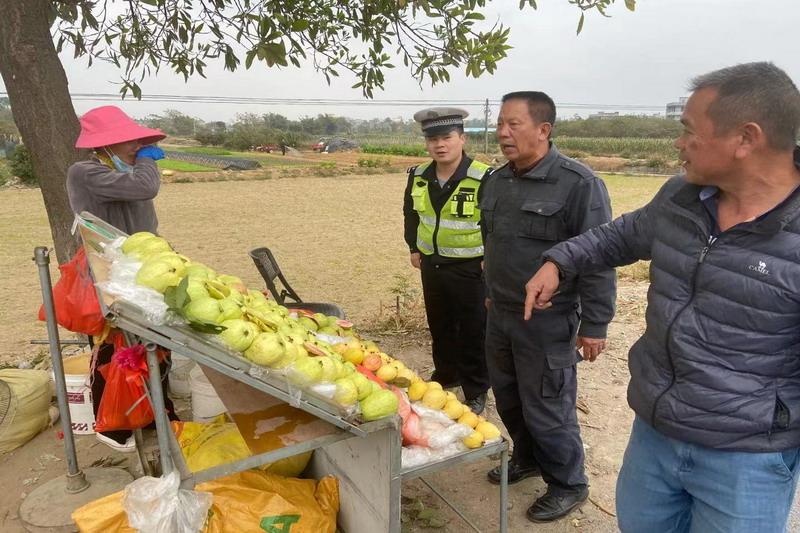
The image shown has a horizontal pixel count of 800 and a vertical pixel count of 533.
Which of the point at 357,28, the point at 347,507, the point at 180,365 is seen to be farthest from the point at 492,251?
the point at 357,28

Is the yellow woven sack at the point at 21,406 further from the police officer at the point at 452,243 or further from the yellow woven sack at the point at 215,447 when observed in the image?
the police officer at the point at 452,243

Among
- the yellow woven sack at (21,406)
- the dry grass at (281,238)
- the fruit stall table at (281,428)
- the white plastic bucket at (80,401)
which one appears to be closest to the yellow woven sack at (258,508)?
the fruit stall table at (281,428)

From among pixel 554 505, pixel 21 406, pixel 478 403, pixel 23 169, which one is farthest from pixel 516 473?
pixel 23 169

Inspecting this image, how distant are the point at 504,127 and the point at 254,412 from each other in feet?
5.85

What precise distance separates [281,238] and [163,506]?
1100 cm

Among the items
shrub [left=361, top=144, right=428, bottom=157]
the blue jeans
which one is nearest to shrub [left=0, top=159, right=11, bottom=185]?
the blue jeans

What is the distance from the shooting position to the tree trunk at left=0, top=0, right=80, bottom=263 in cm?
335

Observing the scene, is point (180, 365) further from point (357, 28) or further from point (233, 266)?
point (233, 266)

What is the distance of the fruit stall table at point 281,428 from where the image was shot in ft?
5.14

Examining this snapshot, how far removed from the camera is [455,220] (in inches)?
153

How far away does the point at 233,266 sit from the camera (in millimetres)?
9539

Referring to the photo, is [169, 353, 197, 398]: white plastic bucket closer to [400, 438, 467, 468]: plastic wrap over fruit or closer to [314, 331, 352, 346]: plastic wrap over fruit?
[314, 331, 352, 346]: plastic wrap over fruit

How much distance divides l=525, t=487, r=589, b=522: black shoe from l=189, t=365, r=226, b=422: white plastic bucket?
68.7 inches

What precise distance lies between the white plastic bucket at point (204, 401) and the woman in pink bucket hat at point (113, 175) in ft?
0.62
